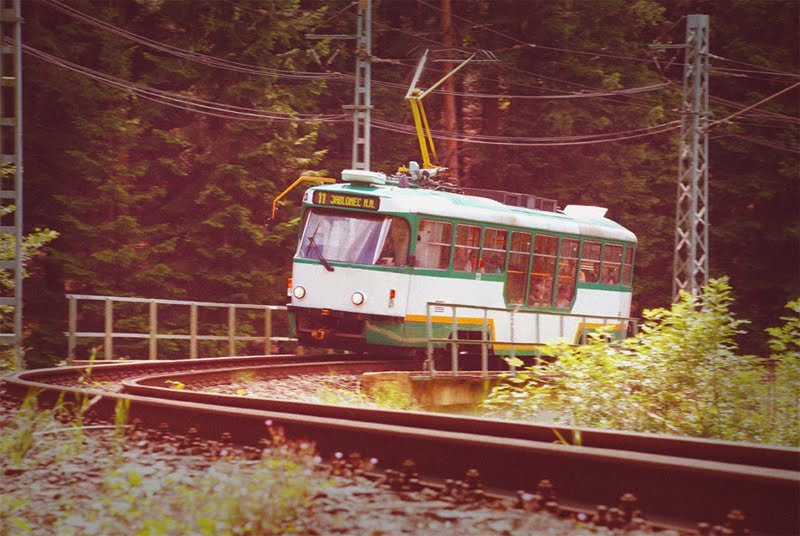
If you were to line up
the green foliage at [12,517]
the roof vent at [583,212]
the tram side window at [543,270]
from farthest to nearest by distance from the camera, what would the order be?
the roof vent at [583,212], the tram side window at [543,270], the green foliage at [12,517]

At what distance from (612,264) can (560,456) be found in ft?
65.0

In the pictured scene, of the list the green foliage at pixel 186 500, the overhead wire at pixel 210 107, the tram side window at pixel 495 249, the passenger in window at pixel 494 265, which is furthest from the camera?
the overhead wire at pixel 210 107

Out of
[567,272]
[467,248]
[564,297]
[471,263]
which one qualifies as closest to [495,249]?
[471,263]

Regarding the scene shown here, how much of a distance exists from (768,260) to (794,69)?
23.2 feet

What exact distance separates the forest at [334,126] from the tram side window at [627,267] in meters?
5.81

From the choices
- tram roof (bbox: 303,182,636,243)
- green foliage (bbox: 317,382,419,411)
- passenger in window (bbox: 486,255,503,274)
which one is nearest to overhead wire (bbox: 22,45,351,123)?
Result: tram roof (bbox: 303,182,636,243)

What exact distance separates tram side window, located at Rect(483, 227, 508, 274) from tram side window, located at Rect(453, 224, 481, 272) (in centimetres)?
24

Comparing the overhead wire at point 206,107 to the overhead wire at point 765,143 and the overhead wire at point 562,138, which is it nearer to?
the overhead wire at point 562,138

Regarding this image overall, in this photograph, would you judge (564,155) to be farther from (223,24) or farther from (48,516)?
(48,516)

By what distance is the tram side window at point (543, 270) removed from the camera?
22984 mm

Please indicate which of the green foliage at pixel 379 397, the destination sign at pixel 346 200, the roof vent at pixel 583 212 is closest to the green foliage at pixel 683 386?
the green foliage at pixel 379 397

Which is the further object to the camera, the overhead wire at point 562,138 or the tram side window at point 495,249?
the overhead wire at point 562,138

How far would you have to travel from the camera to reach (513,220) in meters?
22.2

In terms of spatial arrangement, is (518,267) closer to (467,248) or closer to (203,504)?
(467,248)
